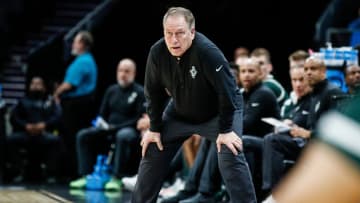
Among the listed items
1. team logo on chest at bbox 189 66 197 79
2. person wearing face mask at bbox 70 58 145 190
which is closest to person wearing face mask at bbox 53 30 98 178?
person wearing face mask at bbox 70 58 145 190

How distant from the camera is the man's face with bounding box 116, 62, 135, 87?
10297 mm

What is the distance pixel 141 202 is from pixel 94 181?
4.42 m

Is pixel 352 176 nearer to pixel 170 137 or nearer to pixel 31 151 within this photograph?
pixel 170 137

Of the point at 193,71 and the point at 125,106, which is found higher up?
the point at 193,71

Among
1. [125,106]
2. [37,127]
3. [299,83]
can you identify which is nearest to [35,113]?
[37,127]

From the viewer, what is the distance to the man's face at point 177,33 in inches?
214

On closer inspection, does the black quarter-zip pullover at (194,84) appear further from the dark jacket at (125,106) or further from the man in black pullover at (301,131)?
the dark jacket at (125,106)

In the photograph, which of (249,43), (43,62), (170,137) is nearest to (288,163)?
(170,137)

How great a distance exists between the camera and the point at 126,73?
1034cm

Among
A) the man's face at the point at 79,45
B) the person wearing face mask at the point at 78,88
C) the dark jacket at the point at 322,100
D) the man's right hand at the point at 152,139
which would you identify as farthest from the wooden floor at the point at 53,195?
the man's right hand at the point at 152,139

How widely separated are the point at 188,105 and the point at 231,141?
0.44 metres

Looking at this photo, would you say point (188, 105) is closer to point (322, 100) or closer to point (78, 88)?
point (322, 100)

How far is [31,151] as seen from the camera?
444 inches

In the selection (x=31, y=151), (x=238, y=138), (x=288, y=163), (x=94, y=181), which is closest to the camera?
(x=238, y=138)
